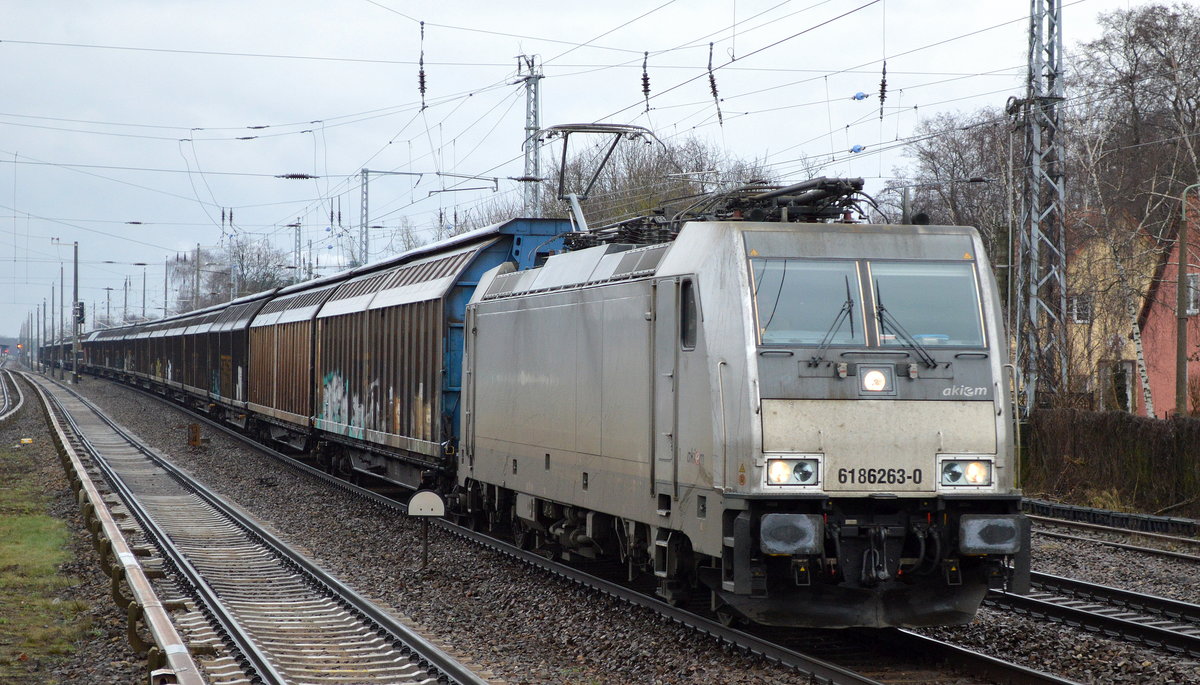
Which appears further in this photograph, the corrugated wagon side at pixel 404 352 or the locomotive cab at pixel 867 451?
the corrugated wagon side at pixel 404 352

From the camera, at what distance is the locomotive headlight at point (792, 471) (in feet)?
27.5

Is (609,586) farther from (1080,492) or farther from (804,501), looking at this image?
(1080,492)

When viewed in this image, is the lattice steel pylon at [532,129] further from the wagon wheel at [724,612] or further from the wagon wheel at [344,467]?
the wagon wheel at [724,612]

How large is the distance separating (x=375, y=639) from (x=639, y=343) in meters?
3.24

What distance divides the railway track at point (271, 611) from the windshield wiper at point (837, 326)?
10.5 ft

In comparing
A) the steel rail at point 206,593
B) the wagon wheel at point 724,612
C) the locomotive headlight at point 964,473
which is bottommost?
the steel rail at point 206,593

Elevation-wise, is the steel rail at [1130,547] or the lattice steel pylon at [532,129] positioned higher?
the lattice steel pylon at [532,129]

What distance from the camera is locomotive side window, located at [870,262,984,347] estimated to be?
882 cm

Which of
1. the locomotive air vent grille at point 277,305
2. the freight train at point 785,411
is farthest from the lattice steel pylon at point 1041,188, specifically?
the locomotive air vent grille at point 277,305

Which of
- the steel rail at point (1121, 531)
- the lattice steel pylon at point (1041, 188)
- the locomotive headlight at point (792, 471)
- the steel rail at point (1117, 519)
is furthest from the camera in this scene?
the lattice steel pylon at point (1041, 188)

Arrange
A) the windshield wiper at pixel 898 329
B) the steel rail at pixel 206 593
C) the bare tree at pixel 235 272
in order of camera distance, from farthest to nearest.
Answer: the bare tree at pixel 235 272 → the steel rail at pixel 206 593 → the windshield wiper at pixel 898 329

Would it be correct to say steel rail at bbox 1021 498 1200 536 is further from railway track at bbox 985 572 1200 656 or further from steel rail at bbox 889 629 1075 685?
steel rail at bbox 889 629 1075 685

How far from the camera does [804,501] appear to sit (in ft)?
27.5

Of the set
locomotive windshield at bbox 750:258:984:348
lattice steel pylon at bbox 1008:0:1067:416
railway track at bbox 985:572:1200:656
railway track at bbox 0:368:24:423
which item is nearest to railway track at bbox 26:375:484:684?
locomotive windshield at bbox 750:258:984:348
